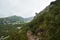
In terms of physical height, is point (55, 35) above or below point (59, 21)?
below

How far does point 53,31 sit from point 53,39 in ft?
12.5

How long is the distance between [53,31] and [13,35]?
16757 mm

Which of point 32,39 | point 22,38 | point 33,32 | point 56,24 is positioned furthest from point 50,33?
point 33,32

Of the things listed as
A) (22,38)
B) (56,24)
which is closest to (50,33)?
(56,24)

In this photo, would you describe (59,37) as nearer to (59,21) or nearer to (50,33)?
(50,33)

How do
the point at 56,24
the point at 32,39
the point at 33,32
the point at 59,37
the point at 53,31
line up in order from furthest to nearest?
the point at 33,32 < the point at 32,39 < the point at 56,24 < the point at 53,31 < the point at 59,37

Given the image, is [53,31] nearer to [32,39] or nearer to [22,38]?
[22,38]

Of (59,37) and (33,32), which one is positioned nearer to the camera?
(59,37)

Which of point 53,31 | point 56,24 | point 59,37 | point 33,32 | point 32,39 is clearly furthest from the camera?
point 33,32

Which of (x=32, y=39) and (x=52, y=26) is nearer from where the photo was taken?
(x=52, y=26)

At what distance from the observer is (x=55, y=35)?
60.7 m

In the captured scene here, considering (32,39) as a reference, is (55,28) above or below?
above

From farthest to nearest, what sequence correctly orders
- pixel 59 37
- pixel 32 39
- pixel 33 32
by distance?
pixel 33 32 < pixel 32 39 < pixel 59 37

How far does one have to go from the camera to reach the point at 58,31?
61656mm
